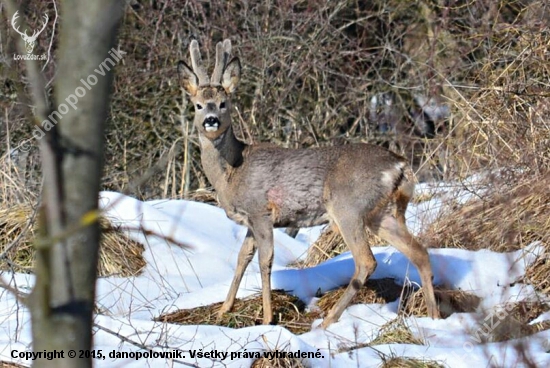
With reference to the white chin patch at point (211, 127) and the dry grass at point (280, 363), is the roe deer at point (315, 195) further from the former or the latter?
the dry grass at point (280, 363)

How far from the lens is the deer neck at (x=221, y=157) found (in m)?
6.84

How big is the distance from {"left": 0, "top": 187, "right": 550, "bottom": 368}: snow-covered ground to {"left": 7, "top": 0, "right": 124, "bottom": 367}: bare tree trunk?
1.37m

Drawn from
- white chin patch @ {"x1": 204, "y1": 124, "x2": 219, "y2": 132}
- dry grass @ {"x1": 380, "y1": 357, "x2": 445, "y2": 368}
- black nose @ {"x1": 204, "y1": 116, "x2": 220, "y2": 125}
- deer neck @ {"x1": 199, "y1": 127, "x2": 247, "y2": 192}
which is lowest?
dry grass @ {"x1": 380, "y1": 357, "x2": 445, "y2": 368}

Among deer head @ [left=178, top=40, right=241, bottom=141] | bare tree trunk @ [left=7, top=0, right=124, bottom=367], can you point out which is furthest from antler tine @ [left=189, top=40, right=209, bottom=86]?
bare tree trunk @ [left=7, top=0, right=124, bottom=367]

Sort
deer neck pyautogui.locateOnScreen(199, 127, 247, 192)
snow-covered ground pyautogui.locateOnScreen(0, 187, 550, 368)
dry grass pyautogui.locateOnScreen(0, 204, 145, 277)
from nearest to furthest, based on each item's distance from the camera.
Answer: snow-covered ground pyautogui.locateOnScreen(0, 187, 550, 368)
deer neck pyautogui.locateOnScreen(199, 127, 247, 192)
dry grass pyautogui.locateOnScreen(0, 204, 145, 277)

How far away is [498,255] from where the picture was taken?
653cm

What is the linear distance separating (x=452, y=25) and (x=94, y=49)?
10.1 m

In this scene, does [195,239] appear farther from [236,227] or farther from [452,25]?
[452,25]

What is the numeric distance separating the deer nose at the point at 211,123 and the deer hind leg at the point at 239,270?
809 mm

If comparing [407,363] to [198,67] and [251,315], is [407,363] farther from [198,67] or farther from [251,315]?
[198,67]

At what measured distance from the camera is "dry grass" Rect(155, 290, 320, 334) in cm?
611

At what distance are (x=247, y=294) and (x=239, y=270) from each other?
0.85ft

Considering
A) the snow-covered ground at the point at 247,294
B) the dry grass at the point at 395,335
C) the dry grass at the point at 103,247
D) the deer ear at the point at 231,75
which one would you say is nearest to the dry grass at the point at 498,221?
the snow-covered ground at the point at 247,294

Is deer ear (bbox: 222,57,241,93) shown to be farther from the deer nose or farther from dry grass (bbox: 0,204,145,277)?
dry grass (bbox: 0,204,145,277)
